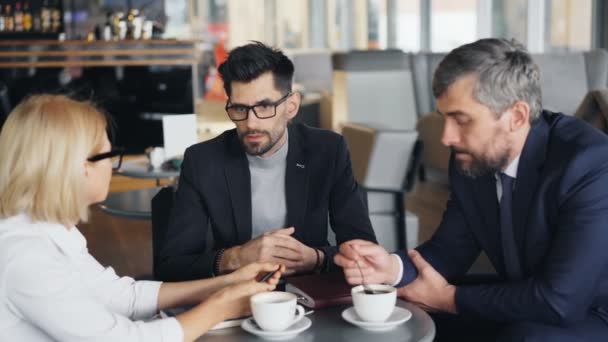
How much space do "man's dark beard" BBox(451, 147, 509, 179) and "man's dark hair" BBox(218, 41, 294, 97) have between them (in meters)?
0.70

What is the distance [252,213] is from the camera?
2.37 metres

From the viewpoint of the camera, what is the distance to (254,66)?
7.66 feet

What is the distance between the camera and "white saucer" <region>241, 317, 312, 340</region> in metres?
1.45

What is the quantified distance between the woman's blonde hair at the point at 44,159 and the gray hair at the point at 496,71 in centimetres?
81

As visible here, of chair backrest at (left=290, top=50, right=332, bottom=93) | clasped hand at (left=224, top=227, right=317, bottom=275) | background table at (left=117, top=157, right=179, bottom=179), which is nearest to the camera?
clasped hand at (left=224, top=227, right=317, bottom=275)

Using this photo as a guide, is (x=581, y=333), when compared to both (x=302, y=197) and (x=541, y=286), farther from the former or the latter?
(x=302, y=197)

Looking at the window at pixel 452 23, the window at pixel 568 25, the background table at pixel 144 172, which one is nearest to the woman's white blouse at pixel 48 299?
the background table at pixel 144 172

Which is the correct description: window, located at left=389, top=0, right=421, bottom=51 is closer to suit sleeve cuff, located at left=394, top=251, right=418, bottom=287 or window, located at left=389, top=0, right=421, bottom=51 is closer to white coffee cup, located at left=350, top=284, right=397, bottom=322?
suit sleeve cuff, located at left=394, top=251, right=418, bottom=287

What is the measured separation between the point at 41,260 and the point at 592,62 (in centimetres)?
513

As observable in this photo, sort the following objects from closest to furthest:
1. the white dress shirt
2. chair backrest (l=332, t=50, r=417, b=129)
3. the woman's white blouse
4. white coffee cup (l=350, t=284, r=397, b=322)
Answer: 1. the woman's white blouse
2. white coffee cup (l=350, t=284, r=397, b=322)
3. the white dress shirt
4. chair backrest (l=332, t=50, r=417, b=129)

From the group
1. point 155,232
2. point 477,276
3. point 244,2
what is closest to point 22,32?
point 244,2

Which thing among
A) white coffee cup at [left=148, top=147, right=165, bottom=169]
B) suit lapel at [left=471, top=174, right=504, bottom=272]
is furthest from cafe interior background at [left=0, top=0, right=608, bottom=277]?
suit lapel at [left=471, top=174, right=504, bottom=272]

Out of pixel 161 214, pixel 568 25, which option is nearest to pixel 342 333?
pixel 161 214

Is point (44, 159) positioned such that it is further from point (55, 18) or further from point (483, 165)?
point (55, 18)
